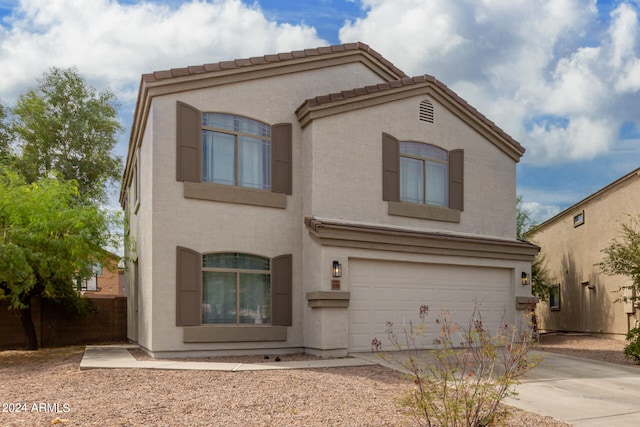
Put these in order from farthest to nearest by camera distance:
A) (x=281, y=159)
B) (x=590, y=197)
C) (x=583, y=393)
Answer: (x=590, y=197)
(x=281, y=159)
(x=583, y=393)

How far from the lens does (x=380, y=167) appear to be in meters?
15.9

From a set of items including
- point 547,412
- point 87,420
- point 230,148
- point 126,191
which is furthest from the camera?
point 126,191

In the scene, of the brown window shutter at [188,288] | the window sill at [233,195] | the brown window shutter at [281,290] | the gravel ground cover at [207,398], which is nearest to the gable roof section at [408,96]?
the window sill at [233,195]

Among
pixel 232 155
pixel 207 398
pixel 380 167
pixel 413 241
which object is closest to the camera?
pixel 207 398

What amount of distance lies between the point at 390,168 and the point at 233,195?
164 inches

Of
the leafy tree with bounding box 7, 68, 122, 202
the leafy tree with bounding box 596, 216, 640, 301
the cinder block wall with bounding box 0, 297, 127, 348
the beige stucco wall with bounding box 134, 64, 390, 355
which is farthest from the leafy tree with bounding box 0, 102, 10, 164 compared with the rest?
the leafy tree with bounding box 596, 216, 640, 301

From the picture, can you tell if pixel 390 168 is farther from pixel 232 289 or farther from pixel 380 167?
pixel 232 289

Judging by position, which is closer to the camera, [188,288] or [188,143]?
[188,288]

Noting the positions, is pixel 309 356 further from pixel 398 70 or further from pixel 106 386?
pixel 398 70

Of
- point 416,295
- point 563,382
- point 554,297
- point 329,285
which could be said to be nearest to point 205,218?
point 329,285

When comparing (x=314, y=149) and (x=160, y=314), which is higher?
(x=314, y=149)

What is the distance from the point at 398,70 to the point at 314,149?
5.03 meters

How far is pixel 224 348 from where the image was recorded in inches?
559

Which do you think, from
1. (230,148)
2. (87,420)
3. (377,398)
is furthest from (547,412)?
(230,148)
